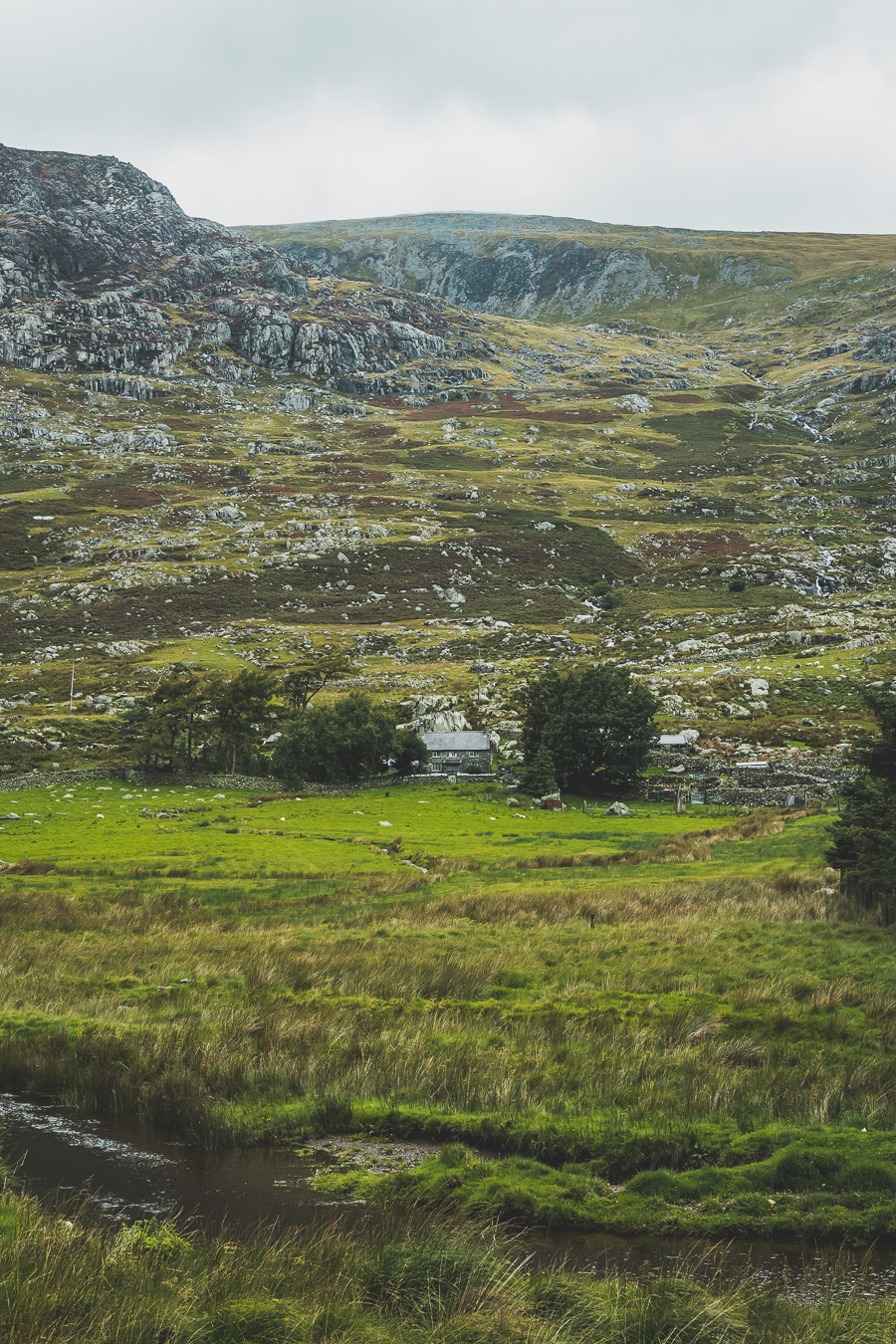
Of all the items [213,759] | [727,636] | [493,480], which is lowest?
[213,759]

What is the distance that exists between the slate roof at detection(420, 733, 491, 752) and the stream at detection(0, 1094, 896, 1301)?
55.6 m

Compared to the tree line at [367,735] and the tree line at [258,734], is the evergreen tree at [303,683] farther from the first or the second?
the tree line at [258,734]

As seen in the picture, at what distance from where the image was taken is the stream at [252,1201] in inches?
324

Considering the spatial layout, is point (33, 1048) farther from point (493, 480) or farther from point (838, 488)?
point (838, 488)

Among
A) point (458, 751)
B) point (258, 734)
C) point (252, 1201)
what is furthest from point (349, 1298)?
point (458, 751)

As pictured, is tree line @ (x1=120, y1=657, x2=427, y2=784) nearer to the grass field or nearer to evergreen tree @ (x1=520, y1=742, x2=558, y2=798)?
evergreen tree @ (x1=520, y1=742, x2=558, y2=798)

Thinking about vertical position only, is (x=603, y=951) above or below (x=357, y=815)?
above

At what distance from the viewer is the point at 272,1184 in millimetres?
9836

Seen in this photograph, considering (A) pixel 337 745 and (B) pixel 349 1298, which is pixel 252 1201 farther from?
(A) pixel 337 745

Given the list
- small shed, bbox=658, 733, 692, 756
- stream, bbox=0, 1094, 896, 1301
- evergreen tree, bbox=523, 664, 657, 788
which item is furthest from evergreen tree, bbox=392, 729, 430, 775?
stream, bbox=0, 1094, 896, 1301

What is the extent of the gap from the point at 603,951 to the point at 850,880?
8.08 m

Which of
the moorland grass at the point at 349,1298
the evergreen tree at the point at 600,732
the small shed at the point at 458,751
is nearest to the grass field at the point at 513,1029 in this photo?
the moorland grass at the point at 349,1298

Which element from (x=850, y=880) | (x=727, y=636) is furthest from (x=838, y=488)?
(x=850, y=880)

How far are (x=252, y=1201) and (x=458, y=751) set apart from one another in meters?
57.7
